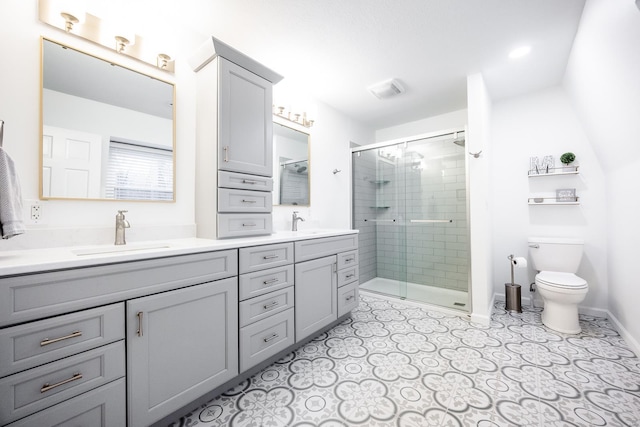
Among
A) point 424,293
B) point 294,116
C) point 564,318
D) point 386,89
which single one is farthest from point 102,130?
point 564,318

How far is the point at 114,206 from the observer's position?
1566mm

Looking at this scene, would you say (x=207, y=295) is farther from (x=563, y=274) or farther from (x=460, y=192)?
(x=563, y=274)

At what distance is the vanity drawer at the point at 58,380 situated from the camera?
858 millimetres

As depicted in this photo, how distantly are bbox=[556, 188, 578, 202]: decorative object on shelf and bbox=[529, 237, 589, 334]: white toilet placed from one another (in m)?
0.41

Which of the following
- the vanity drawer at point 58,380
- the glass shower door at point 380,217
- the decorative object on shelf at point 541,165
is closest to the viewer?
the vanity drawer at point 58,380

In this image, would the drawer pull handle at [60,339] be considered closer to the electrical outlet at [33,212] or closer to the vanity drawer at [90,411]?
the vanity drawer at [90,411]

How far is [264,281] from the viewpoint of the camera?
1.67 m

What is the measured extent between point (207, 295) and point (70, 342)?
0.53 meters

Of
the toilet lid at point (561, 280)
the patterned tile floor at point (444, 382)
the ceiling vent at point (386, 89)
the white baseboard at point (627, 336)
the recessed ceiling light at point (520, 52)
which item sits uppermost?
the recessed ceiling light at point (520, 52)

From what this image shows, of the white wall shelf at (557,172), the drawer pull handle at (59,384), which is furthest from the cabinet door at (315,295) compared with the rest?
the white wall shelf at (557,172)

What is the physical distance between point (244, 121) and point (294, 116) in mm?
977

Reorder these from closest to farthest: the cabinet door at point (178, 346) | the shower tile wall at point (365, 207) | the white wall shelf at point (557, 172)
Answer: the cabinet door at point (178, 346)
the white wall shelf at point (557, 172)
the shower tile wall at point (365, 207)

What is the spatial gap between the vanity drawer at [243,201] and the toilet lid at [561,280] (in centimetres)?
251

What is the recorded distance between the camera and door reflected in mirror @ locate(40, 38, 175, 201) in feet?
4.52
